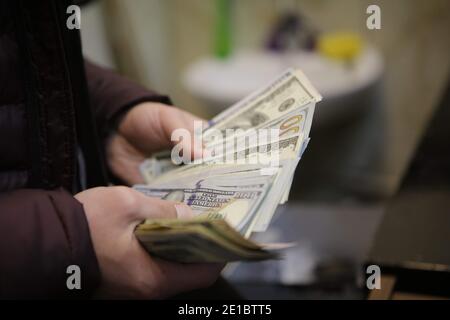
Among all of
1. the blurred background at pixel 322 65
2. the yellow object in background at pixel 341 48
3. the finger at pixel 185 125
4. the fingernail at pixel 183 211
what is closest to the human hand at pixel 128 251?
the fingernail at pixel 183 211

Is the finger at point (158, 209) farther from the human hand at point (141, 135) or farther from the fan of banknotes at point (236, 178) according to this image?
the human hand at point (141, 135)

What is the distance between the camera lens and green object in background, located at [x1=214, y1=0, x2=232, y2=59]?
5.72 feet

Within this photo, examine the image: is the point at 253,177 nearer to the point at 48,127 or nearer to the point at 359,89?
the point at 48,127

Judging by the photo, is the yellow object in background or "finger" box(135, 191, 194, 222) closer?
"finger" box(135, 191, 194, 222)

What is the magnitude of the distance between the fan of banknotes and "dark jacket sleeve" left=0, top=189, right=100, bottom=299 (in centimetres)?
6

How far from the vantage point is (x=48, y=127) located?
50 centimetres

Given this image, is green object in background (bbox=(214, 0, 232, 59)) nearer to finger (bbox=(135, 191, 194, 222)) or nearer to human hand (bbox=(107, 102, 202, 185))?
human hand (bbox=(107, 102, 202, 185))

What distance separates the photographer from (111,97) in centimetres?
68

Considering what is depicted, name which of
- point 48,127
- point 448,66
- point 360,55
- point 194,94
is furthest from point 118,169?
point 448,66

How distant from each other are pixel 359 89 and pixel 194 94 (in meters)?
0.50

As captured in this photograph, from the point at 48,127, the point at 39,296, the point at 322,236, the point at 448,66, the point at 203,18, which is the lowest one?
the point at 322,236

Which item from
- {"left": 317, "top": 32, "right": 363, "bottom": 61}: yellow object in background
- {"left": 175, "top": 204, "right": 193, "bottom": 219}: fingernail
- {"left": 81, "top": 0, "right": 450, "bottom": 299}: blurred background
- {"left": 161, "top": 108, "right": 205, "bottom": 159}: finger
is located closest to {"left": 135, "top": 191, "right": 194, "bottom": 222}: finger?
{"left": 175, "top": 204, "right": 193, "bottom": 219}: fingernail

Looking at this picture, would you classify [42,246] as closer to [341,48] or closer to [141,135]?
[141,135]

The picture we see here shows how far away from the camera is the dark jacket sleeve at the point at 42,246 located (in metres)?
0.43
